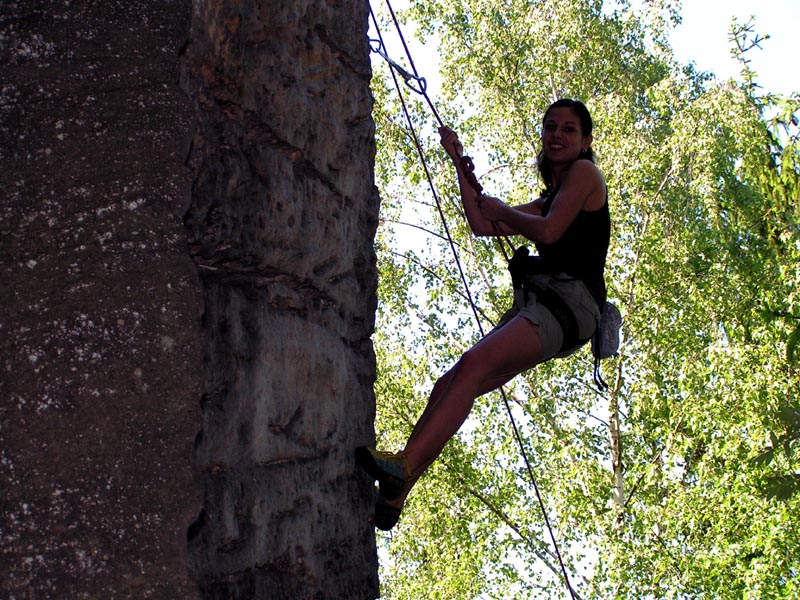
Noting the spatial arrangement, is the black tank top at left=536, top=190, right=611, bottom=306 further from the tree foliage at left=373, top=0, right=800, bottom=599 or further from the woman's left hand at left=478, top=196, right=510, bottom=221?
the tree foliage at left=373, top=0, right=800, bottom=599

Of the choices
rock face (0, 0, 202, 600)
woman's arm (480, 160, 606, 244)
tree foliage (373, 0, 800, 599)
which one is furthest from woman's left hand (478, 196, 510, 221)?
tree foliage (373, 0, 800, 599)

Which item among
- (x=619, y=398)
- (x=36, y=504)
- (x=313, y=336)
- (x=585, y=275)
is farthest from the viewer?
(x=619, y=398)

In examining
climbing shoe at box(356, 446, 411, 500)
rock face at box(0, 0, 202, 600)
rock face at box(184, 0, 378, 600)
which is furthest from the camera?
climbing shoe at box(356, 446, 411, 500)

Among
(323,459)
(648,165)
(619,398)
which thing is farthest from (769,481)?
(323,459)

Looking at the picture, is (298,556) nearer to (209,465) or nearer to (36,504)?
(209,465)

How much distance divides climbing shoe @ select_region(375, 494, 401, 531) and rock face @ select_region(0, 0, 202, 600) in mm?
980

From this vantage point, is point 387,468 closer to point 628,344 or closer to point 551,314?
point 551,314

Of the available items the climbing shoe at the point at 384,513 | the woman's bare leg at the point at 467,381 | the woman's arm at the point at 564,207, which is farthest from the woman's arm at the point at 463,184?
the climbing shoe at the point at 384,513

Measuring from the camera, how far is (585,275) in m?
3.64

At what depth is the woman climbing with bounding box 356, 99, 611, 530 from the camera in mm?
3287

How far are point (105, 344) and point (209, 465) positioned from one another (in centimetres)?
31

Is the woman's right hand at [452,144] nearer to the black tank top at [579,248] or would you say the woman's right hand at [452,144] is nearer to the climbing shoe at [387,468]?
the black tank top at [579,248]

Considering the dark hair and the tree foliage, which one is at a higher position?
the tree foliage

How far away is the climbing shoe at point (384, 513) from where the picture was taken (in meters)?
2.87
